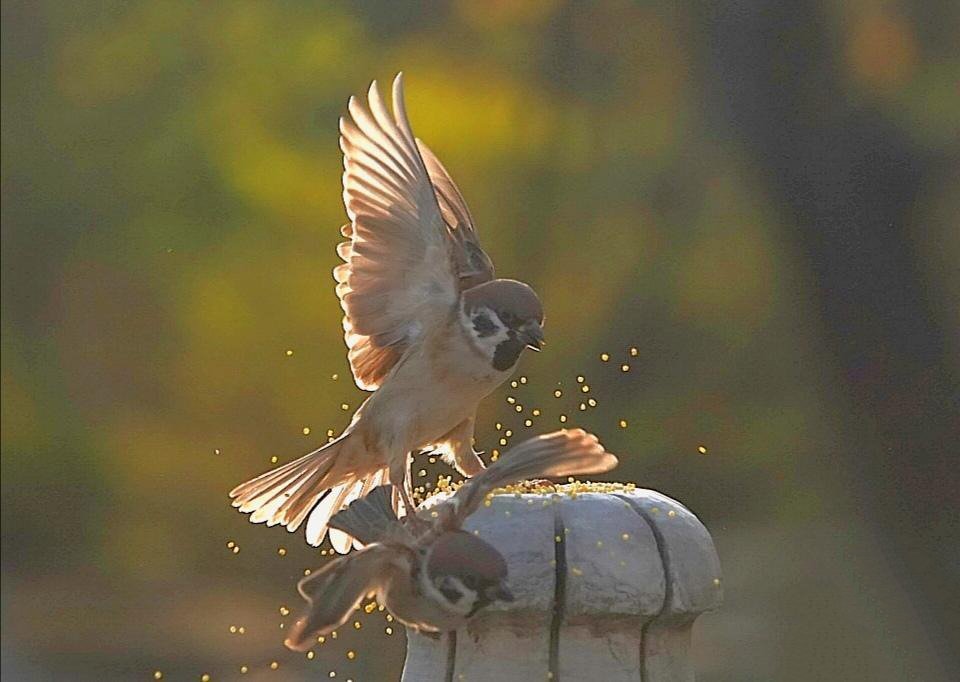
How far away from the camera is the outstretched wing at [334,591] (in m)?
2.57

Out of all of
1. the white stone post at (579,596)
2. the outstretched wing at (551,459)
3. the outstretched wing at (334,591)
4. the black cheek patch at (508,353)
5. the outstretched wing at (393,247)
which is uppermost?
the outstretched wing at (393,247)

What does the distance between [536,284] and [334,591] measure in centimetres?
497

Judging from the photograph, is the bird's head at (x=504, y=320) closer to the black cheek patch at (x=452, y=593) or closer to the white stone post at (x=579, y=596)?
the white stone post at (x=579, y=596)

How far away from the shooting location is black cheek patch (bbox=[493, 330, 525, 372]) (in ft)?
10.5

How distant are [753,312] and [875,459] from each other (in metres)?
1.15

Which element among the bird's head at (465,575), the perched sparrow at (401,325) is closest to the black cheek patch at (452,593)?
the bird's head at (465,575)

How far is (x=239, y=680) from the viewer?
317 inches

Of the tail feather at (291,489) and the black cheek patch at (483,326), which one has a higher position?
the black cheek patch at (483,326)

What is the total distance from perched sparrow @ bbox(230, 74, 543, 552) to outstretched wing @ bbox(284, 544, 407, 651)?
1.86 feet

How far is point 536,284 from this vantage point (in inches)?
295

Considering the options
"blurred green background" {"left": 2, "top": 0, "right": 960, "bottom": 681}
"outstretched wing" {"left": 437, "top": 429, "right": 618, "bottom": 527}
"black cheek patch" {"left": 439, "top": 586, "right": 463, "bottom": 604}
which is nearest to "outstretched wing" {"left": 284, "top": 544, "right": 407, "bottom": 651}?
"black cheek patch" {"left": 439, "top": 586, "right": 463, "bottom": 604}

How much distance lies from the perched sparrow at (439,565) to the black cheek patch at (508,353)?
1.75 feet

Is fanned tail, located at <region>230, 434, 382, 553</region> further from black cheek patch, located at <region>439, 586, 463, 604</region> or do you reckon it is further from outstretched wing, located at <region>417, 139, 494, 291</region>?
black cheek patch, located at <region>439, 586, 463, 604</region>

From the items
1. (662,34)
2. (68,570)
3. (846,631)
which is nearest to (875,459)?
(846,631)
